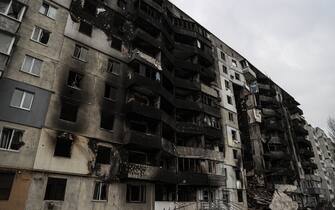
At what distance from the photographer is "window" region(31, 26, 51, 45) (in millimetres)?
A: 23234

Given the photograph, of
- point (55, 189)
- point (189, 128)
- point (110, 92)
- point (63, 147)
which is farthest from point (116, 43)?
point (55, 189)

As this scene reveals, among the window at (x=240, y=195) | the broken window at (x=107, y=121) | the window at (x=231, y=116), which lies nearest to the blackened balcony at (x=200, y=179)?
the window at (x=240, y=195)

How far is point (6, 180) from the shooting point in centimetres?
1798

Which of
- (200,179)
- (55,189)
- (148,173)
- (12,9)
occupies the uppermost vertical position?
(12,9)

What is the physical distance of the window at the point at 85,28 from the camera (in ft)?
89.2

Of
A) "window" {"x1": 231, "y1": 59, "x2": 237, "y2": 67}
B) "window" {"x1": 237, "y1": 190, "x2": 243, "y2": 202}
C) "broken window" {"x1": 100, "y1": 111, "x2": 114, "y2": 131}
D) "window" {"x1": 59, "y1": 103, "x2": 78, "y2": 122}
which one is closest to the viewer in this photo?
"window" {"x1": 59, "y1": 103, "x2": 78, "y2": 122}

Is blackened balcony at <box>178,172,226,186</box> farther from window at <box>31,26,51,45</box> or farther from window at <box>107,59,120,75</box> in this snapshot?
window at <box>31,26,51,45</box>

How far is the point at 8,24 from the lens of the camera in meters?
20.3

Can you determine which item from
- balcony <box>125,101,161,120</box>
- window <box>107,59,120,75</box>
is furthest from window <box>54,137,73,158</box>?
window <box>107,59,120,75</box>

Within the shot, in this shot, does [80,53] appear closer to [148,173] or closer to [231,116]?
[148,173]

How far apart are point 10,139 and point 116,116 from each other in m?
10.2

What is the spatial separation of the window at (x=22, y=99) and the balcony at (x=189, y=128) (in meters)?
18.5

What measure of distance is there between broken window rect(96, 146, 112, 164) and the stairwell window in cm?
982

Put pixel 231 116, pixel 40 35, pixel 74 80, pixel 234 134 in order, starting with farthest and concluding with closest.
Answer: pixel 231 116 < pixel 234 134 < pixel 74 80 < pixel 40 35
